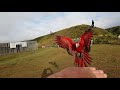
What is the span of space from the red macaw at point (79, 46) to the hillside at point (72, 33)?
0.23m

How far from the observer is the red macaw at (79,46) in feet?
31.3

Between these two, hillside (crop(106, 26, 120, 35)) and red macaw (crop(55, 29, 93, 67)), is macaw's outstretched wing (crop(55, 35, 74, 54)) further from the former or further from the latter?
hillside (crop(106, 26, 120, 35))

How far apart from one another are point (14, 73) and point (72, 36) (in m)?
2.36

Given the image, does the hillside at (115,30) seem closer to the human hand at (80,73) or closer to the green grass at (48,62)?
the green grass at (48,62)

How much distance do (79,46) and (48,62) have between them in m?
1.28

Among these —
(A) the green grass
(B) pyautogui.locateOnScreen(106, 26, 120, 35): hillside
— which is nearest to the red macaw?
(A) the green grass

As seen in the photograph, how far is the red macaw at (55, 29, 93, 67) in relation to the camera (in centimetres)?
954

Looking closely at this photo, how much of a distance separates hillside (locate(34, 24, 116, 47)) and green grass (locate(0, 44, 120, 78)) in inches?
13.1

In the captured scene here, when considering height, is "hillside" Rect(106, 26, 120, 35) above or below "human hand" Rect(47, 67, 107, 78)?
above

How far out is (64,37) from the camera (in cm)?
963

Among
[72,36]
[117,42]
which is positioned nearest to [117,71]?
[117,42]

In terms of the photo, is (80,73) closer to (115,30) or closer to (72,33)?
(72,33)
